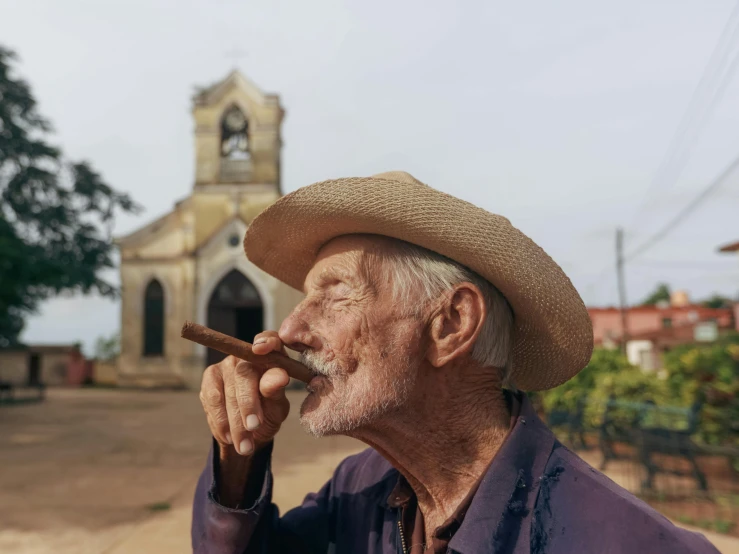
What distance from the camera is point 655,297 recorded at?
228 feet

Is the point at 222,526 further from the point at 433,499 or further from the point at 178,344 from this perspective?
the point at 178,344

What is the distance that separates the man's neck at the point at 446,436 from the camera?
164 centimetres

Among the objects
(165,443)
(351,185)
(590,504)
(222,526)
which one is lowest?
(165,443)

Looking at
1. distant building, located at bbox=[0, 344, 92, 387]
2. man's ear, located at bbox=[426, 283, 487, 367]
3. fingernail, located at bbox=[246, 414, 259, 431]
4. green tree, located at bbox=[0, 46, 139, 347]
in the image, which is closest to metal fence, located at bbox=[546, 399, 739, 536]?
man's ear, located at bbox=[426, 283, 487, 367]

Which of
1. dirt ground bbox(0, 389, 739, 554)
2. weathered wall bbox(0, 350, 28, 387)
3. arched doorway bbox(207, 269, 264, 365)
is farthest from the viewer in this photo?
weathered wall bbox(0, 350, 28, 387)

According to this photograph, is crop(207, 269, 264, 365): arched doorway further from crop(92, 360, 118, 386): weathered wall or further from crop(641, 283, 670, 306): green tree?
crop(641, 283, 670, 306): green tree

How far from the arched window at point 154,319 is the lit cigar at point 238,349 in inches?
874

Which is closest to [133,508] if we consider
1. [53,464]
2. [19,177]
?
[53,464]

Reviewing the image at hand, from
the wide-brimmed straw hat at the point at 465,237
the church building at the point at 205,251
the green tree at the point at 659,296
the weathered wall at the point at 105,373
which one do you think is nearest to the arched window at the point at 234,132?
the church building at the point at 205,251

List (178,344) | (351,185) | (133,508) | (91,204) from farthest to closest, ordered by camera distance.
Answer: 1. (178,344)
2. (91,204)
3. (133,508)
4. (351,185)

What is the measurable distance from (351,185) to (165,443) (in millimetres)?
10095

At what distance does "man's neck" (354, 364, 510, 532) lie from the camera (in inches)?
64.6

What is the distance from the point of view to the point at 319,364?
5.19ft

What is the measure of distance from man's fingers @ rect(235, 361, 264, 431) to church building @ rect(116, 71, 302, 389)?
2023 centimetres
